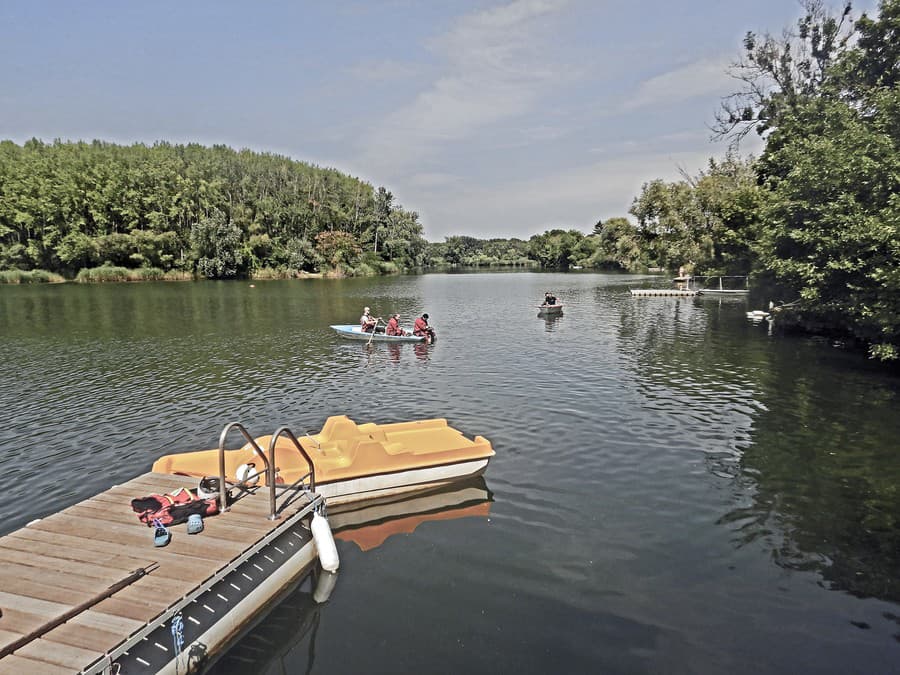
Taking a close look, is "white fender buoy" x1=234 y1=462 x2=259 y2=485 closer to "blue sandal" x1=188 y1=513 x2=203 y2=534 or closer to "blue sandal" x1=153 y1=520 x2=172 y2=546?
"blue sandal" x1=188 y1=513 x2=203 y2=534

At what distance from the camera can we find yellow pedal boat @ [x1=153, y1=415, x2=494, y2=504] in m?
12.0

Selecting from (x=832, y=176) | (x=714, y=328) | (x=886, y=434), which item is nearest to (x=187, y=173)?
(x=714, y=328)

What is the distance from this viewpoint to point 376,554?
417 inches

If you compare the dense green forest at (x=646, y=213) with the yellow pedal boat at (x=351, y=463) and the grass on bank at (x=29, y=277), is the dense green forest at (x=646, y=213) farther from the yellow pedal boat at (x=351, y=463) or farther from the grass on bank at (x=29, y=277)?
the yellow pedal boat at (x=351, y=463)

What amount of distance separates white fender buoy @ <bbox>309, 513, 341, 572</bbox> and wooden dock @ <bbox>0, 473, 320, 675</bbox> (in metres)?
0.23

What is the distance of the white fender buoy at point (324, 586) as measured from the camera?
9273 mm

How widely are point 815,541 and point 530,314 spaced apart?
40.0m

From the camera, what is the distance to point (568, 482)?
13.7m

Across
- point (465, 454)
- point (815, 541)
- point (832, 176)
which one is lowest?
point (815, 541)

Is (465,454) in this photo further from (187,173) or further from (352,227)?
(352,227)

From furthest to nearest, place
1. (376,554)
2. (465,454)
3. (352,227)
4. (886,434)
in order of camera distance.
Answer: (352,227) → (886,434) → (465,454) → (376,554)

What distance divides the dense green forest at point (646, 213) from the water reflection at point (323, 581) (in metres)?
18.5

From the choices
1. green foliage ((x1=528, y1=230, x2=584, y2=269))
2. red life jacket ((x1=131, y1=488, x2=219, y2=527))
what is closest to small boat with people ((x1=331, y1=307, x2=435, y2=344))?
red life jacket ((x1=131, y1=488, x2=219, y2=527))

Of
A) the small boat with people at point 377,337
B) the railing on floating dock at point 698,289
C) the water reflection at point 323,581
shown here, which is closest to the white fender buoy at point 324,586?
the water reflection at point 323,581
